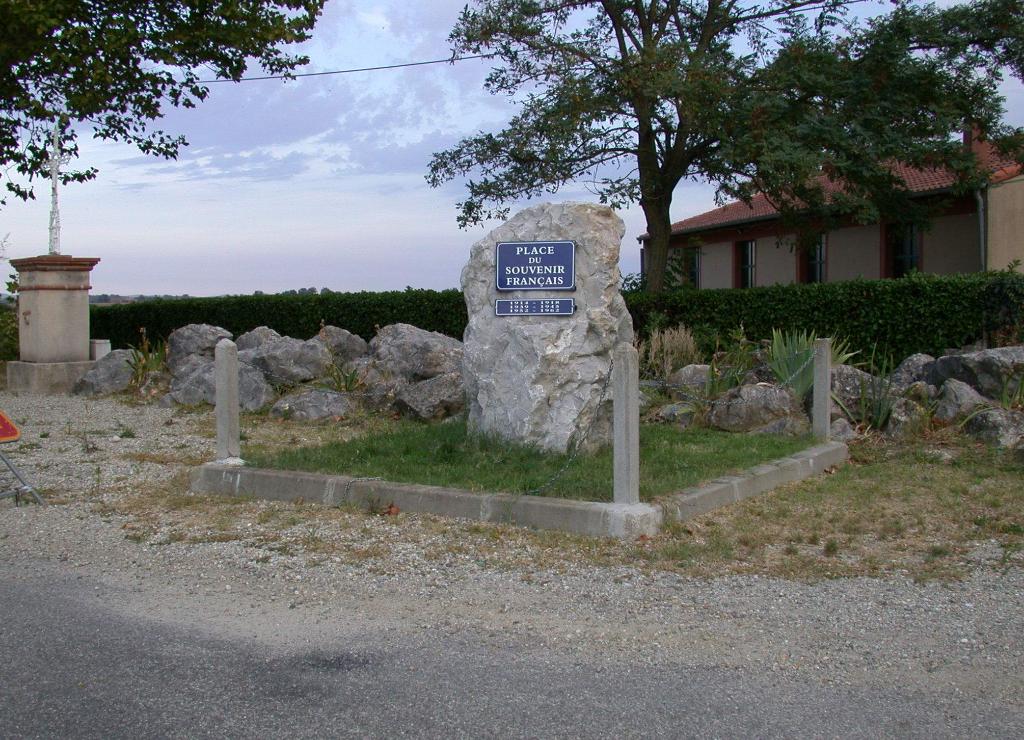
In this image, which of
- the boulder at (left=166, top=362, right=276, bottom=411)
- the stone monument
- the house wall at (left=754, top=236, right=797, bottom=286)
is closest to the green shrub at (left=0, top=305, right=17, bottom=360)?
the boulder at (left=166, top=362, right=276, bottom=411)

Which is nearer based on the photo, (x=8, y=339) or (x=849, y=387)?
(x=849, y=387)

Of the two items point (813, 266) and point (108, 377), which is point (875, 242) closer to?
point (813, 266)

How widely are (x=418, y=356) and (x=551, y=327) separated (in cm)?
558

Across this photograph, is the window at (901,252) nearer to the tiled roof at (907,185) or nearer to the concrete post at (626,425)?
the tiled roof at (907,185)

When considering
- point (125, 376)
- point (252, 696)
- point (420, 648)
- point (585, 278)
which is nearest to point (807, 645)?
point (420, 648)

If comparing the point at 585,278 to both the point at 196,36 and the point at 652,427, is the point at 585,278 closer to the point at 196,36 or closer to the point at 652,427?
the point at 652,427

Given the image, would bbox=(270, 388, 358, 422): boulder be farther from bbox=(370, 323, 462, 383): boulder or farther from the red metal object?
the red metal object

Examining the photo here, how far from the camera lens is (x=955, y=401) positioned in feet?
33.5

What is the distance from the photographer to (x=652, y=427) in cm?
1030

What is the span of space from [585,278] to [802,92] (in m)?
10.9

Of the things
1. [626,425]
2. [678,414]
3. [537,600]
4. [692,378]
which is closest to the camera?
[537,600]

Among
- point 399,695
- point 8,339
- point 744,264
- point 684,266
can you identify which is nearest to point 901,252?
point 684,266

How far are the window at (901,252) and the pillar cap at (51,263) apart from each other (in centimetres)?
1733

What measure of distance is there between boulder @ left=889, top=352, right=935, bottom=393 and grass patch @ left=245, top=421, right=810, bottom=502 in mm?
2723
